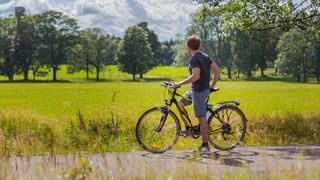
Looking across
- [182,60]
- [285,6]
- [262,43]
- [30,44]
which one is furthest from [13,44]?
[285,6]

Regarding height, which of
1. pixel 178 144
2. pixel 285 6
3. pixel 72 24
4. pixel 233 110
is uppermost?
pixel 72 24

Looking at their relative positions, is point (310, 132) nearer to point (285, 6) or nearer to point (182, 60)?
point (285, 6)

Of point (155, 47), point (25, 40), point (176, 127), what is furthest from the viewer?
point (155, 47)

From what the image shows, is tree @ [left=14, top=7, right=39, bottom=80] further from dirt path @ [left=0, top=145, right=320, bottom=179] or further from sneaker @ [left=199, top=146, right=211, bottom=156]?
dirt path @ [left=0, top=145, right=320, bottom=179]

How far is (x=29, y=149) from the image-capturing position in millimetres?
9078

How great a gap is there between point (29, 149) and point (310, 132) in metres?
6.22

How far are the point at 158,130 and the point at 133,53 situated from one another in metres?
96.1

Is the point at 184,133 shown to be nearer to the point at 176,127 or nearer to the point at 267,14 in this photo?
the point at 176,127

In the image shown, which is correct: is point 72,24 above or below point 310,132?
above

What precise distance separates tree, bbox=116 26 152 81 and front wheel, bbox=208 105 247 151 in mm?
94035

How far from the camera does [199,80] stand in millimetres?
8836

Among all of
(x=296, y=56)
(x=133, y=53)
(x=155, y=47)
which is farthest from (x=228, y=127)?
(x=155, y=47)

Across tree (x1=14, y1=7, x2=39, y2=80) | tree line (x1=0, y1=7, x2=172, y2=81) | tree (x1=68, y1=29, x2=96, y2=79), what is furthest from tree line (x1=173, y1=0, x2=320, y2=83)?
tree (x1=14, y1=7, x2=39, y2=80)

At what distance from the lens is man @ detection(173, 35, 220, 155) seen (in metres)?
8.73
